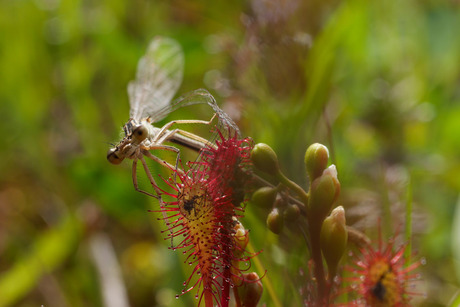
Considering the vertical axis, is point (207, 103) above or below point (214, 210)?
above

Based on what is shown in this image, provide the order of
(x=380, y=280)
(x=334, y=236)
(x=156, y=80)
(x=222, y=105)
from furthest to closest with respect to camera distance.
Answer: (x=222, y=105) → (x=156, y=80) → (x=380, y=280) → (x=334, y=236)

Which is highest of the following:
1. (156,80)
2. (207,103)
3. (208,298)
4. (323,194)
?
(156,80)

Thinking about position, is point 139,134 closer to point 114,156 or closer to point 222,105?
point 114,156

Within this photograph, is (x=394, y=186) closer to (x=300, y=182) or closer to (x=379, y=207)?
(x=379, y=207)

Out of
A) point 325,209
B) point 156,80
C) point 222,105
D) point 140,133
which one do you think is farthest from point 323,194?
point 222,105

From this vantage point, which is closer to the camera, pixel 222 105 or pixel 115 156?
pixel 115 156

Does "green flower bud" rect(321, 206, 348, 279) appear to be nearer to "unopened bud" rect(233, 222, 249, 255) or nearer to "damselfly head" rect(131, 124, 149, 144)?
"unopened bud" rect(233, 222, 249, 255)
